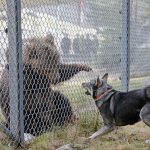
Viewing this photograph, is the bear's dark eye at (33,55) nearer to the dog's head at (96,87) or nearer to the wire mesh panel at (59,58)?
the wire mesh panel at (59,58)

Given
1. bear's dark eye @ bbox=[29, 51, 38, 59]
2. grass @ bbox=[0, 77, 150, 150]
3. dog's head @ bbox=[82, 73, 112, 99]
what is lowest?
grass @ bbox=[0, 77, 150, 150]

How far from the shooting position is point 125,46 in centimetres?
864

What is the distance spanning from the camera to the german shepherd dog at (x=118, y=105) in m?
6.26

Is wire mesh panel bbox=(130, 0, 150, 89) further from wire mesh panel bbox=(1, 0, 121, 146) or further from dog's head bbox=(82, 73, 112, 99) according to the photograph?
dog's head bbox=(82, 73, 112, 99)

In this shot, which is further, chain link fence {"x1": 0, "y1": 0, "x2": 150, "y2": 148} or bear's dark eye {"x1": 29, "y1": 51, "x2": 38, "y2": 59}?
bear's dark eye {"x1": 29, "y1": 51, "x2": 38, "y2": 59}

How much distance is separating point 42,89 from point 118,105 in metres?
1.08

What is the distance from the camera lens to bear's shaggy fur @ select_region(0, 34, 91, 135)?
6.48 m

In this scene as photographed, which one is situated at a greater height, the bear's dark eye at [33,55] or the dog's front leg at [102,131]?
the bear's dark eye at [33,55]

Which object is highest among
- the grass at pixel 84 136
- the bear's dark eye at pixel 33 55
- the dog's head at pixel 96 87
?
the bear's dark eye at pixel 33 55

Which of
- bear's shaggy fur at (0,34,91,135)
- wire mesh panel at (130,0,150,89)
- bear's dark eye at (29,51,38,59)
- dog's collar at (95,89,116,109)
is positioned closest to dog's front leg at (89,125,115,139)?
dog's collar at (95,89,116,109)

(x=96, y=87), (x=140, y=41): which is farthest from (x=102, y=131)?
(x=140, y=41)

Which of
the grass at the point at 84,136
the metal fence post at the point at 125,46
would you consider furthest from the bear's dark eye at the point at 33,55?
the metal fence post at the point at 125,46

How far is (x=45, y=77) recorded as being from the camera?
680cm

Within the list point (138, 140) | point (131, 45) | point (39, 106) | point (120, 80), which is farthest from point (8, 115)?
point (131, 45)
